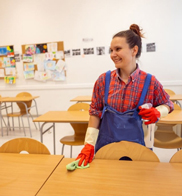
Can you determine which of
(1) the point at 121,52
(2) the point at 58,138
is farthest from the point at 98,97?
(2) the point at 58,138

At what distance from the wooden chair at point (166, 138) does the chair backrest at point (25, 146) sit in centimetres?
124

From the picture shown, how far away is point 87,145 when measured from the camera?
114 cm

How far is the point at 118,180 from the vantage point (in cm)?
85

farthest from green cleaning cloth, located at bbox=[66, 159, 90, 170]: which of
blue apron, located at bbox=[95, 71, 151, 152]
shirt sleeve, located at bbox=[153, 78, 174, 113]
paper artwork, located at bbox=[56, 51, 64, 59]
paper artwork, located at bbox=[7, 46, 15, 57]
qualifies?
paper artwork, located at bbox=[7, 46, 15, 57]

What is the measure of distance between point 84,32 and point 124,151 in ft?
12.2

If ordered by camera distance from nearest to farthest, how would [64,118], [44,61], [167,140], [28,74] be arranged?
1. [167,140]
2. [64,118]
3. [44,61]
4. [28,74]

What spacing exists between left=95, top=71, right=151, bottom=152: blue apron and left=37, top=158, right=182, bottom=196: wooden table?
0.54 ft

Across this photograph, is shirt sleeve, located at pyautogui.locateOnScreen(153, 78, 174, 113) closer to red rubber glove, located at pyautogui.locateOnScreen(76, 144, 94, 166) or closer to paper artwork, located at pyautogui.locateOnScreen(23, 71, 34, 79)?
red rubber glove, located at pyautogui.locateOnScreen(76, 144, 94, 166)

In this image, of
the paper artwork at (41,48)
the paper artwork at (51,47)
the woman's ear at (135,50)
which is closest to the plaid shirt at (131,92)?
the woman's ear at (135,50)

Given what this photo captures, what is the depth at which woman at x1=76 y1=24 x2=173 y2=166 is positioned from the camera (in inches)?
43.7

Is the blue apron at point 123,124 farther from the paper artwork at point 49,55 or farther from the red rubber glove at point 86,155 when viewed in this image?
the paper artwork at point 49,55

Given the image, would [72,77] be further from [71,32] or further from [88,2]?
[88,2]

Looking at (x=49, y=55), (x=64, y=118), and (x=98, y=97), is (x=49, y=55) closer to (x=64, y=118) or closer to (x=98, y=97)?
(x=64, y=118)

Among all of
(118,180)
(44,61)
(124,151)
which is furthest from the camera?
(44,61)
